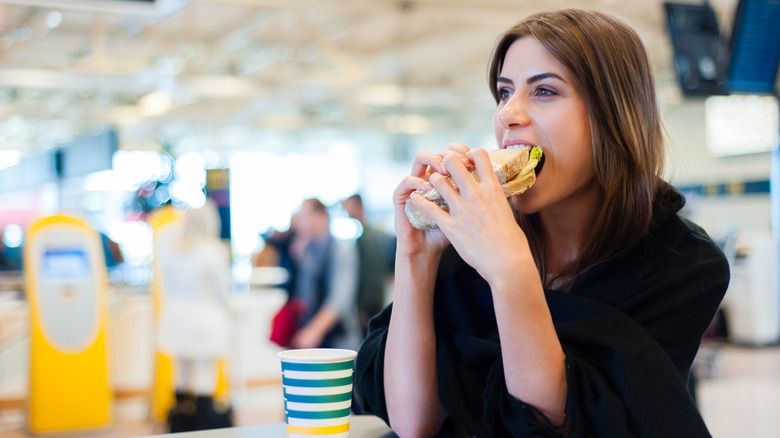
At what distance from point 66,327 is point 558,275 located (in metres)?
5.47

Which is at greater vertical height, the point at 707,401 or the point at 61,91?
the point at 61,91

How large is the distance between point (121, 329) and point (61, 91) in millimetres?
9473

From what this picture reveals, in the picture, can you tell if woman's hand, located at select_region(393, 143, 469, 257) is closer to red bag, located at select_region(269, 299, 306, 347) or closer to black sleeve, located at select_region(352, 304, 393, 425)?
black sleeve, located at select_region(352, 304, 393, 425)

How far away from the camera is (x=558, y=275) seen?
136cm

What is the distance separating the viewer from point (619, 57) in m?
1.24

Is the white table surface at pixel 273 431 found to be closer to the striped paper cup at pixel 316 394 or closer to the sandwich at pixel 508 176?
the striped paper cup at pixel 316 394

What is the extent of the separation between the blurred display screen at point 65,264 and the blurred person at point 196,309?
107 centimetres

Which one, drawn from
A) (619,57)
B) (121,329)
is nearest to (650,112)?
(619,57)

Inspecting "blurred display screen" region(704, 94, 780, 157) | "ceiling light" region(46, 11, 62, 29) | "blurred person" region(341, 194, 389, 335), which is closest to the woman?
"blurred person" region(341, 194, 389, 335)

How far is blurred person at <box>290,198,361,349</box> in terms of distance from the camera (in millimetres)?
4578

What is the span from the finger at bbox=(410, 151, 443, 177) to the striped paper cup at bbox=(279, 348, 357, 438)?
350mm

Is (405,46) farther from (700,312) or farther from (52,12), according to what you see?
(700,312)

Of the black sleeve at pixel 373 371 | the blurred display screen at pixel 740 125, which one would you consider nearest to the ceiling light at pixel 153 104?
the blurred display screen at pixel 740 125

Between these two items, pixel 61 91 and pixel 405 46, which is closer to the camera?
pixel 405 46
